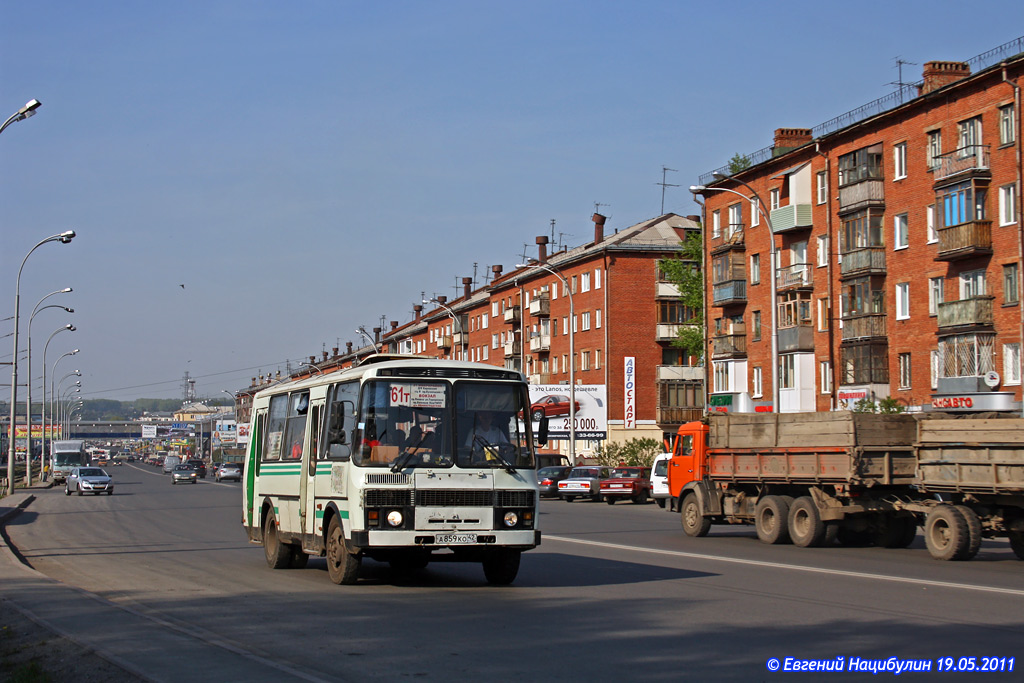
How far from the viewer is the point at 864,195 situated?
4750 centimetres

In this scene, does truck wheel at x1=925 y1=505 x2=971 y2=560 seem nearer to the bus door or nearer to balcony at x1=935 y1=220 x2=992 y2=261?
the bus door

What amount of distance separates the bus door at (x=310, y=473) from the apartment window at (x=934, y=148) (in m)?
34.2

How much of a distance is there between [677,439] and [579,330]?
54.7m

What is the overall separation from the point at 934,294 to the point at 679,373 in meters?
33.5

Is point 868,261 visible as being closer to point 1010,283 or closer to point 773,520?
point 1010,283

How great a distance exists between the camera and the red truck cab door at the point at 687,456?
25922 mm

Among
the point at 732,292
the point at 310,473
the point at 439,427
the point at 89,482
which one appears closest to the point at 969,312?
the point at 732,292

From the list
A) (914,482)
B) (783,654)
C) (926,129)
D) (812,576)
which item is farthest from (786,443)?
(926,129)

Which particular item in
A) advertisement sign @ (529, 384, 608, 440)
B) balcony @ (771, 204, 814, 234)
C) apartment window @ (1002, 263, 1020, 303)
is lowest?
advertisement sign @ (529, 384, 608, 440)

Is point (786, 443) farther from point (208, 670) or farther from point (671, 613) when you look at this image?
point (208, 670)

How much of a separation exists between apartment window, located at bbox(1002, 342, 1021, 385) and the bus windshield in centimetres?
3007

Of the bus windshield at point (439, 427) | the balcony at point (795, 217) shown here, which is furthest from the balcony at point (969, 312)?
the bus windshield at point (439, 427)

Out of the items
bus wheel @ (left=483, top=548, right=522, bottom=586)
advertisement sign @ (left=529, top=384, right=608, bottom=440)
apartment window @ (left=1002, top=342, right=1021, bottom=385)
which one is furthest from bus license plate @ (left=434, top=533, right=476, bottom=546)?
advertisement sign @ (left=529, top=384, right=608, bottom=440)

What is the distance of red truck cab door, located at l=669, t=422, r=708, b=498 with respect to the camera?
2592 cm
